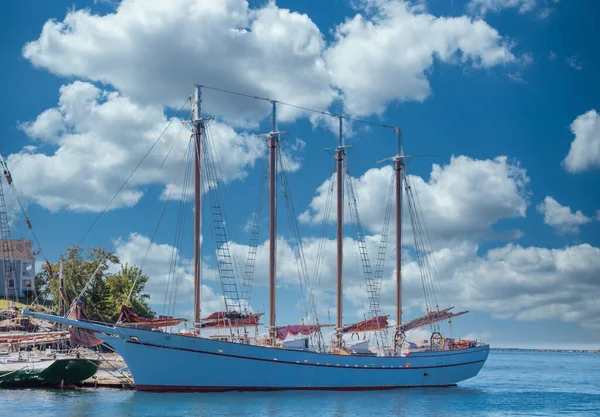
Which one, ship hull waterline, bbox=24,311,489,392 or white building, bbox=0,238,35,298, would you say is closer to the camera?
ship hull waterline, bbox=24,311,489,392

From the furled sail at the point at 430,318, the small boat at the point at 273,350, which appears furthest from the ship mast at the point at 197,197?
the furled sail at the point at 430,318

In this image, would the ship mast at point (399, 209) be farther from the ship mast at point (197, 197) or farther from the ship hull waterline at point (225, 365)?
the ship mast at point (197, 197)

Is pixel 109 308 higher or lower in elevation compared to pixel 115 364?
higher

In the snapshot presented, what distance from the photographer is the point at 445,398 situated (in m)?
63.4

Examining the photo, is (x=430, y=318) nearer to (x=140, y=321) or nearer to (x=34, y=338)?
(x=140, y=321)

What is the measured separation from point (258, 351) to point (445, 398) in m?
18.9

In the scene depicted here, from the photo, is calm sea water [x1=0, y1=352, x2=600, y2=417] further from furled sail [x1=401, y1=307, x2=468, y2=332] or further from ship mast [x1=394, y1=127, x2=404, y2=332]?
ship mast [x1=394, y1=127, x2=404, y2=332]

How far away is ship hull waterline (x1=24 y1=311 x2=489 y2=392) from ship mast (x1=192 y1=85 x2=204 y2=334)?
3.43 m

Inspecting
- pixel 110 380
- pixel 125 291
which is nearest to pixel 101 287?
pixel 125 291

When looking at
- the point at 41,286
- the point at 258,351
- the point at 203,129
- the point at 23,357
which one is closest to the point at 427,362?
the point at 258,351

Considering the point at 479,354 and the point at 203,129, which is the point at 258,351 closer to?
the point at 203,129

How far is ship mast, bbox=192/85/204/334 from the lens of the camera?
186 ft

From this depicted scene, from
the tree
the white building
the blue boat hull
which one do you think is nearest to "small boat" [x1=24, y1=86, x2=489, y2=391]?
the blue boat hull

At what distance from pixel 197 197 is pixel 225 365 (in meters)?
13.7
